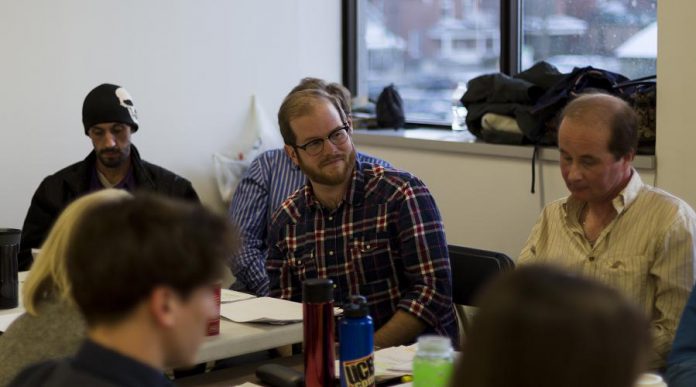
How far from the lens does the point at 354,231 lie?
290cm

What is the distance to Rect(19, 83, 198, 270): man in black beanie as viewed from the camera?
412 cm

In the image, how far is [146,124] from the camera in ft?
16.1

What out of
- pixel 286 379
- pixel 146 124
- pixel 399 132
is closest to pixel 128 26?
pixel 146 124

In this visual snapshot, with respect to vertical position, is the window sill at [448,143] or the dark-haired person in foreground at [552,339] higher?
the dark-haired person in foreground at [552,339]

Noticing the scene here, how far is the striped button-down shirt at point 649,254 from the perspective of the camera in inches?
102

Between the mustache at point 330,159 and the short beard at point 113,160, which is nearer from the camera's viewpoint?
the mustache at point 330,159

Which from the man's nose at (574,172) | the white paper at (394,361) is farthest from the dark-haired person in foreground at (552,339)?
the man's nose at (574,172)

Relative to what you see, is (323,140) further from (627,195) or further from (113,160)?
(113,160)

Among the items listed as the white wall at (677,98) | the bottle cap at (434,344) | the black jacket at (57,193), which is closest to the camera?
the bottle cap at (434,344)

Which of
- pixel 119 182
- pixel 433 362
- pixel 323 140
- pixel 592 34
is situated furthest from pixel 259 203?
pixel 433 362

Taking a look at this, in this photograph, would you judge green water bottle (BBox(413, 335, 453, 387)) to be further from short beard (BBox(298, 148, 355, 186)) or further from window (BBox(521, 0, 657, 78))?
window (BBox(521, 0, 657, 78))

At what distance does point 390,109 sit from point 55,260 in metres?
3.57

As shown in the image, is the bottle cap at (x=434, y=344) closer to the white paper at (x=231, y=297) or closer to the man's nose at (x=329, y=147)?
the white paper at (x=231, y=297)

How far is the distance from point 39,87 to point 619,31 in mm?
2531
